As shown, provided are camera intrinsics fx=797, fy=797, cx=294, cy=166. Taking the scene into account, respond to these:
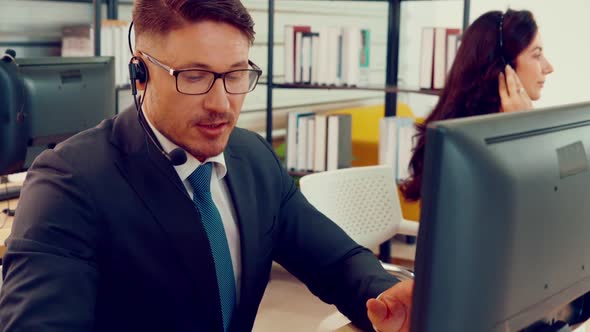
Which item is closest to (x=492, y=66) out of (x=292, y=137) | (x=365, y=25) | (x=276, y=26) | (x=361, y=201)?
(x=361, y=201)

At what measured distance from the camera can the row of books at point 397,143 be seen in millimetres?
3840

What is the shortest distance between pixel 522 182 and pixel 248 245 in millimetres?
785

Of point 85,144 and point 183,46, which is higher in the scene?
point 183,46

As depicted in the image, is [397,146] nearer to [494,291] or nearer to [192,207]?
[192,207]

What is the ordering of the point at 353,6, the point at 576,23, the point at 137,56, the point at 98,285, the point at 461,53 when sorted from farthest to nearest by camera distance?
the point at 353,6 < the point at 576,23 < the point at 461,53 < the point at 137,56 < the point at 98,285

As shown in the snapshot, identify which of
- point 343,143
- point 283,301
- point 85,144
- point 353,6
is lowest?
point 283,301

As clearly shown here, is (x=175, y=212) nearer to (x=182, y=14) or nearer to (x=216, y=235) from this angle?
(x=216, y=235)

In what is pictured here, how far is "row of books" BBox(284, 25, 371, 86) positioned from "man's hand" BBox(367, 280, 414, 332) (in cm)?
263

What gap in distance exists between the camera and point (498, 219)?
0.87m

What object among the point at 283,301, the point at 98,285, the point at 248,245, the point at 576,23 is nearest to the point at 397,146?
the point at 283,301

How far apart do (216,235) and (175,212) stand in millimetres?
107

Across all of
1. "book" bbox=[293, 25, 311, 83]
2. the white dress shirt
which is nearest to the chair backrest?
the white dress shirt

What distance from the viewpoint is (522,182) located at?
0.90 m

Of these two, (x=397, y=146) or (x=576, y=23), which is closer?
(x=397, y=146)
